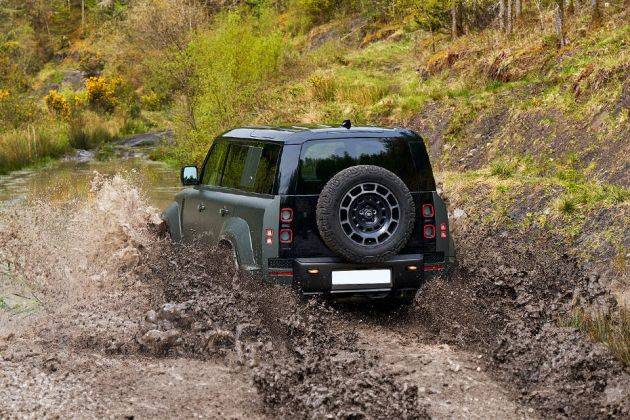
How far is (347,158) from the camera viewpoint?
328 inches

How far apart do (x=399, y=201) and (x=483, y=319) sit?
122cm

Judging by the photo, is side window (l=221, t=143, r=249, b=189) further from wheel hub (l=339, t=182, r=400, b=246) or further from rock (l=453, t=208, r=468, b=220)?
rock (l=453, t=208, r=468, b=220)

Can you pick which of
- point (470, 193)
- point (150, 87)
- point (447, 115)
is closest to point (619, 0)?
point (447, 115)

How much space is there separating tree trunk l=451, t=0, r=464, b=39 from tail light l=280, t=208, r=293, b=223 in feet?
70.3

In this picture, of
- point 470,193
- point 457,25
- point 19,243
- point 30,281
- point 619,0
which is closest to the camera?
point 30,281

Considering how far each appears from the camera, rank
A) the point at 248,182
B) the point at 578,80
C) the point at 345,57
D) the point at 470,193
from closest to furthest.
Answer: the point at 248,182 < the point at 470,193 < the point at 578,80 < the point at 345,57

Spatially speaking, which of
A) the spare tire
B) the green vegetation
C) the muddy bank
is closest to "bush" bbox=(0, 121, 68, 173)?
the green vegetation

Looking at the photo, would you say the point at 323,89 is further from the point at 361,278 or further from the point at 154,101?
the point at 154,101

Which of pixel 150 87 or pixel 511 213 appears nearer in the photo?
pixel 511 213

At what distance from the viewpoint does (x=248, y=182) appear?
28.5 ft

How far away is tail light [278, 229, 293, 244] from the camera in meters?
8.00

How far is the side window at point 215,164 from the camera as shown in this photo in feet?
31.5

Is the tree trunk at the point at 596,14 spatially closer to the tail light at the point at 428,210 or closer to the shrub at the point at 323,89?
the tail light at the point at 428,210

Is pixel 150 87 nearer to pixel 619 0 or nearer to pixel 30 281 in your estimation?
pixel 619 0
